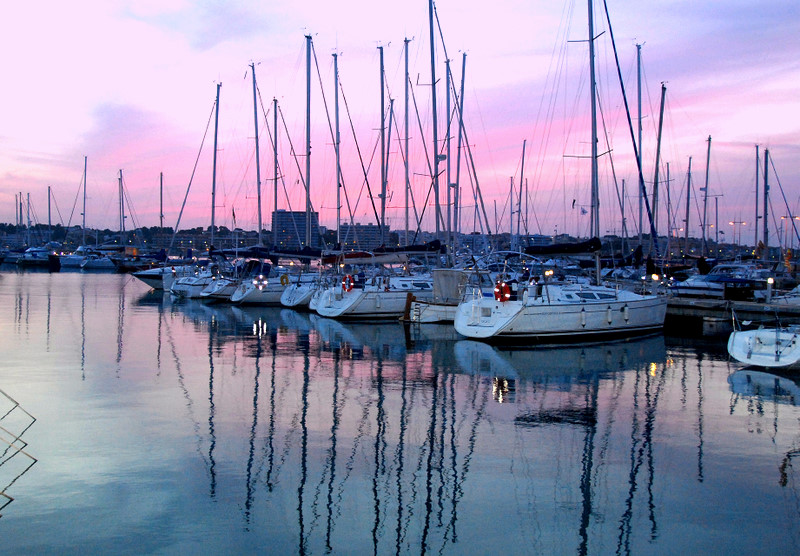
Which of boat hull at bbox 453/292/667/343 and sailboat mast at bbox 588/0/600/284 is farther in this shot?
sailboat mast at bbox 588/0/600/284

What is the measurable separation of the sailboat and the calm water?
2.70 metres

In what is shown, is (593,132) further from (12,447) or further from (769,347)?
(12,447)

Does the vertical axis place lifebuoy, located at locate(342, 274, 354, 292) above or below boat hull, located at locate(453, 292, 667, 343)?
above

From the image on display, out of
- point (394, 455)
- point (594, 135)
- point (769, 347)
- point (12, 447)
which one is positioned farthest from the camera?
point (594, 135)

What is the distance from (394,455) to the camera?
10.5 metres

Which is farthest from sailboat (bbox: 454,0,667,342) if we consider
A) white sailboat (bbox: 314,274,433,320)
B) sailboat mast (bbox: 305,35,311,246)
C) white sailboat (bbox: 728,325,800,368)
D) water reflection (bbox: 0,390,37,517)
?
sailboat mast (bbox: 305,35,311,246)

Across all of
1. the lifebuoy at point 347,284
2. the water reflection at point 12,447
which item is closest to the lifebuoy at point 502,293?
the lifebuoy at point 347,284

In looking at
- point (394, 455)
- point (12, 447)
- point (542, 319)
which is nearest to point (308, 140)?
point (542, 319)

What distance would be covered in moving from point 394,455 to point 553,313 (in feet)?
44.1

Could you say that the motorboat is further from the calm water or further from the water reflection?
the water reflection

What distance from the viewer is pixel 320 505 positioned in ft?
27.8

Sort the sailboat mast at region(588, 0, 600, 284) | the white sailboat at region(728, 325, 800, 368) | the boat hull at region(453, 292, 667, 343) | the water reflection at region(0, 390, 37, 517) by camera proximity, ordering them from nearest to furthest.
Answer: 1. the water reflection at region(0, 390, 37, 517)
2. the white sailboat at region(728, 325, 800, 368)
3. the boat hull at region(453, 292, 667, 343)
4. the sailboat mast at region(588, 0, 600, 284)

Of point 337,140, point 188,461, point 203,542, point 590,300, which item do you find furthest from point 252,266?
point 203,542

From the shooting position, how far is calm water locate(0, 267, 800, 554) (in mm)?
7727
